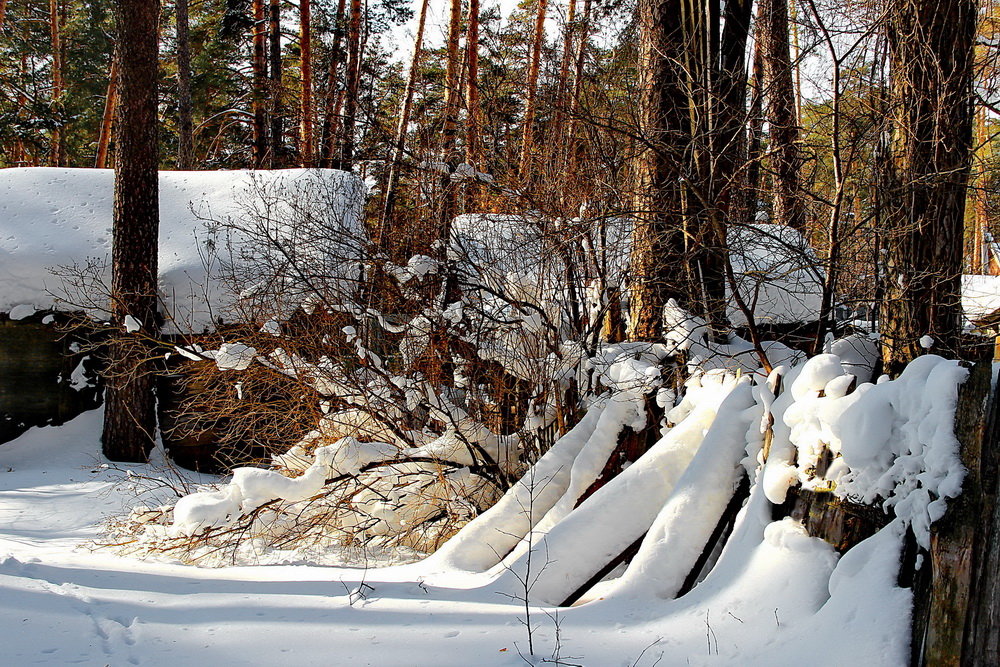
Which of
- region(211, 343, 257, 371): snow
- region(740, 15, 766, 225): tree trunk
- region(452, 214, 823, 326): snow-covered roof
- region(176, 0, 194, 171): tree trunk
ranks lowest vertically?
region(211, 343, 257, 371): snow

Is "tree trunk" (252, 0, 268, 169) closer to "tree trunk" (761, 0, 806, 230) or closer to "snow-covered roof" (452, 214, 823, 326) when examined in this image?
"snow-covered roof" (452, 214, 823, 326)

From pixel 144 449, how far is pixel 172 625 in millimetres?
6393

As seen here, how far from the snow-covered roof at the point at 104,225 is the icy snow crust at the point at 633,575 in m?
4.54

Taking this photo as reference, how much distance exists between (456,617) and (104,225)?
896cm

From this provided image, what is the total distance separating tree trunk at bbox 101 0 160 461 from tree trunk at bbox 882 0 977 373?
7.83m

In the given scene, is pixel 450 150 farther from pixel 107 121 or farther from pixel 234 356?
pixel 107 121

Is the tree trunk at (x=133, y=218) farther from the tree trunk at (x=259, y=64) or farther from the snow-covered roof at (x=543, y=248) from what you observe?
the tree trunk at (x=259, y=64)

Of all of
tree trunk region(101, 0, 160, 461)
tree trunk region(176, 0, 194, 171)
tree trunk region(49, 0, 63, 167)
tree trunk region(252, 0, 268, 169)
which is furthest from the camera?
tree trunk region(49, 0, 63, 167)

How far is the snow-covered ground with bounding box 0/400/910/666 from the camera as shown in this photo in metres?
3.20

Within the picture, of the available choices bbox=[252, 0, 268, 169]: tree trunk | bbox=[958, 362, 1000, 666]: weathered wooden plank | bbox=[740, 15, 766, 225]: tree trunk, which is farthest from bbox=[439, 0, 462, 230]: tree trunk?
bbox=[252, 0, 268, 169]: tree trunk

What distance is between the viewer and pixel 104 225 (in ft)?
35.1

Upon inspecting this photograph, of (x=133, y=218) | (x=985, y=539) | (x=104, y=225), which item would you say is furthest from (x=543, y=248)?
(x=104, y=225)

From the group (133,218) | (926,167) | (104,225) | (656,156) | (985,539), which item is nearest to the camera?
(985,539)

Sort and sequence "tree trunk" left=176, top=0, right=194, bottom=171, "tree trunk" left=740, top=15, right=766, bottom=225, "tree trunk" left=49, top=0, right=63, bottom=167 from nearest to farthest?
"tree trunk" left=740, top=15, right=766, bottom=225 → "tree trunk" left=176, top=0, right=194, bottom=171 → "tree trunk" left=49, top=0, right=63, bottom=167
